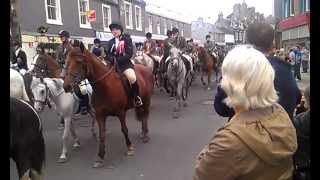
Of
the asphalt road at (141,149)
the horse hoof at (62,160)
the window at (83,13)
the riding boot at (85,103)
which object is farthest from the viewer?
the window at (83,13)

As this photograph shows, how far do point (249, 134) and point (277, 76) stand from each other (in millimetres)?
2035

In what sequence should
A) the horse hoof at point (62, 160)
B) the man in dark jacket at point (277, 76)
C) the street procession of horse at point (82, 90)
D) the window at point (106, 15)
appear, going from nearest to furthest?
1. the man in dark jacket at point (277, 76)
2. the street procession of horse at point (82, 90)
3. the horse hoof at point (62, 160)
4. the window at point (106, 15)

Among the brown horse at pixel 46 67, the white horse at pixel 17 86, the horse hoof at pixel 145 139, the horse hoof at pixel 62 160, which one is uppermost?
the brown horse at pixel 46 67

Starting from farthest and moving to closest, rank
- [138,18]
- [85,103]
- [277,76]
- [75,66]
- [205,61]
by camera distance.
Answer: [138,18] → [205,61] → [85,103] → [75,66] → [277,76]

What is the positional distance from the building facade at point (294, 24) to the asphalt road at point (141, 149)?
22.7m

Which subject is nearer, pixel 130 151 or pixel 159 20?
pixel 130 151

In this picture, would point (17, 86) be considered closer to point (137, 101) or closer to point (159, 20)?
point (137, 101)

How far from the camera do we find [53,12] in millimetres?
24953

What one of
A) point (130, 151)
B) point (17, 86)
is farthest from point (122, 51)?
point (17, 86)

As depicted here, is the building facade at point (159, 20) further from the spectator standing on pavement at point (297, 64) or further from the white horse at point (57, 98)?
the white horse at point (57, 98)

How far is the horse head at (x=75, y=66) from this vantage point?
25.9ft

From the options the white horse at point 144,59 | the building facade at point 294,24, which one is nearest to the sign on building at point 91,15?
the white horse at point 144,59

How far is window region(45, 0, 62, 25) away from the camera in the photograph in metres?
24.4

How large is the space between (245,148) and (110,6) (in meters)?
31.7
